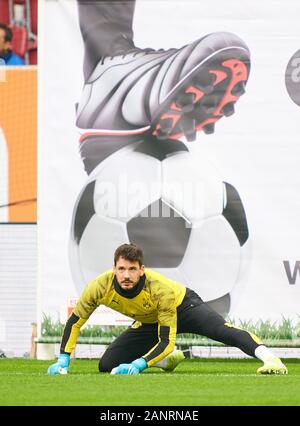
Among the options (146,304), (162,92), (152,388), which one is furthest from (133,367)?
(162,92)

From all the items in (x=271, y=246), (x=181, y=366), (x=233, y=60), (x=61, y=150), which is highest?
(x=233, y=60)

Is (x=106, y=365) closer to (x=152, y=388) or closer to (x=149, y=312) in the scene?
(x=149, y=312)

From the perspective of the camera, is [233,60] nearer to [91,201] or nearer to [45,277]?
[91,201]

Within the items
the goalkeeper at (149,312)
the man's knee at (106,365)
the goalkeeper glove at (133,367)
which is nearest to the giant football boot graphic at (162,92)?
the goalkeeper at (149,312)

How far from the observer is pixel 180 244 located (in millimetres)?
13398

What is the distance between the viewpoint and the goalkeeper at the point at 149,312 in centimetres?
1062

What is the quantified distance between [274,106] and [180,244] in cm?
163

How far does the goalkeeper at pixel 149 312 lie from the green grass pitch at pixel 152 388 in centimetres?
18

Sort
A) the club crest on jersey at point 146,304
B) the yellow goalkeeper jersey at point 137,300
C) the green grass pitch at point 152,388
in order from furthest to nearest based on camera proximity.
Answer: the club crest on jersey at point 146,304 < the yellow goalkeeper jersey at point 137,300 < the green grass pitch at point 152,388

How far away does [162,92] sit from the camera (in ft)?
44.0

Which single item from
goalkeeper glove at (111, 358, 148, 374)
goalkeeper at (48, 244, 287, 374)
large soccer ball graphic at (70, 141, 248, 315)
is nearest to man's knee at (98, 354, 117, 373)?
goalkeeper at (48, 244, 287, 374)

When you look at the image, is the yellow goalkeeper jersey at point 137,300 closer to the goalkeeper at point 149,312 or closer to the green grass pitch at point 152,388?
the goalkeeper at point 149,312

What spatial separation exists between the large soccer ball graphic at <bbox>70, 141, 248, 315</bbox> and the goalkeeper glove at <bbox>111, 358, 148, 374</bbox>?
2631 mm
